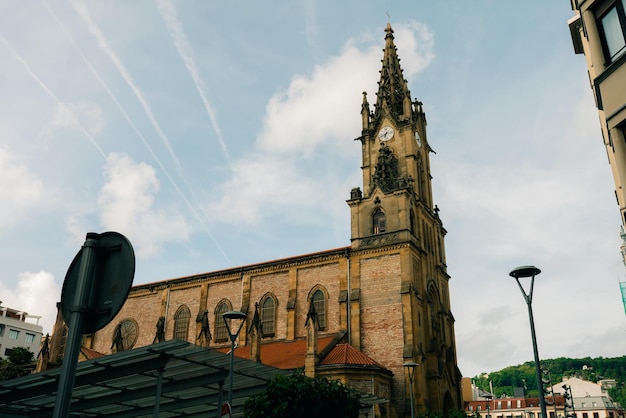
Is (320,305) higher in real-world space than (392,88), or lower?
lower

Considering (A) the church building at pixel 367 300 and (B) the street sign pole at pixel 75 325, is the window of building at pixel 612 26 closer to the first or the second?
(B) the street sign pole at pixel 75 325

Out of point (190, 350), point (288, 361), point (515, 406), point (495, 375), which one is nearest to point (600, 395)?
point (515, 406)

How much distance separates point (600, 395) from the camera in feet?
337

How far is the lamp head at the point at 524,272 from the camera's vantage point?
51.1ft

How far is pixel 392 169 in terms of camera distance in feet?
152

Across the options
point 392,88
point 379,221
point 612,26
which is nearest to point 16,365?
point 379,221

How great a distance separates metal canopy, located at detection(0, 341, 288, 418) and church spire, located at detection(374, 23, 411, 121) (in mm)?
31590

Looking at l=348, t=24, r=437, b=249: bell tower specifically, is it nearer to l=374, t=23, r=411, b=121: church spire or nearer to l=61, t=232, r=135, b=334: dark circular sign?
l=374, t=23, r=411, b=121: church spire

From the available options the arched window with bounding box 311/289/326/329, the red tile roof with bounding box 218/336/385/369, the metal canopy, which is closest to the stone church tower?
the red tile roof with bounding box 218/336/385/369

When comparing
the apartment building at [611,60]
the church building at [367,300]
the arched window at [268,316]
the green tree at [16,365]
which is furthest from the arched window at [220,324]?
the apartment building at [611,60]

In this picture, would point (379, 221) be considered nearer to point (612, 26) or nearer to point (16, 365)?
point (612, 26)

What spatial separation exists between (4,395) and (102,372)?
4.44m

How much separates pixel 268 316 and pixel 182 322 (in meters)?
8.46

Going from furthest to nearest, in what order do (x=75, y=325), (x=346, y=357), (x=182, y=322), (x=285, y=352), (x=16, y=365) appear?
(x=16, y=365), (x=182, y=322), (x=285, y=352), (x=346, y=357), (x=75, y=325)
